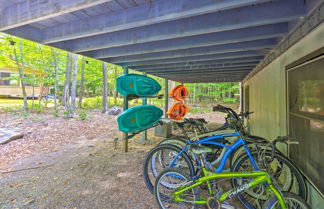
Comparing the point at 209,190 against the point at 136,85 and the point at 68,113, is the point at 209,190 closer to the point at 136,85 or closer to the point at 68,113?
the point at 136,85

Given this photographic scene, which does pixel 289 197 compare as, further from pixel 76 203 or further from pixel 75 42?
pixel 75 42

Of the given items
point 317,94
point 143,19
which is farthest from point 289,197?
point 143,19

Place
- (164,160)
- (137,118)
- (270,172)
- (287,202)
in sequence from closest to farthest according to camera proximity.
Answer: (287,202) → (270,172) → (164,160) → (137,118)

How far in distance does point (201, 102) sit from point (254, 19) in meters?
16.6

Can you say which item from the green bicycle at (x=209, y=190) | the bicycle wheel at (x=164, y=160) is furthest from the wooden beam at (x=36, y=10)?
the green bicycle at (x=209, y=190)

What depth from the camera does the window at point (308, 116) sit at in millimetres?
1400

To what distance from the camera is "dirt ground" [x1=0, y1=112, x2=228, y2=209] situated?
1.99 metres

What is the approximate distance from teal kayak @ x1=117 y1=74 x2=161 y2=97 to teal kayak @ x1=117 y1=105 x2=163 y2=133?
378mm

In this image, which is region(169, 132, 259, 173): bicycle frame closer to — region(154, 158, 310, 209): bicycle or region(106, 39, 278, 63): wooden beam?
region(154, 158, 310, 209): bicycle

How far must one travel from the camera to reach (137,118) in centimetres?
292

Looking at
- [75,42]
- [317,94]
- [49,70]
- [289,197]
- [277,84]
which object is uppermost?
[49,70]

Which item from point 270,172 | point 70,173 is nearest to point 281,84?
point 270,172

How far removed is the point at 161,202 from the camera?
178 centimetres

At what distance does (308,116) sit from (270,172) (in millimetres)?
716
